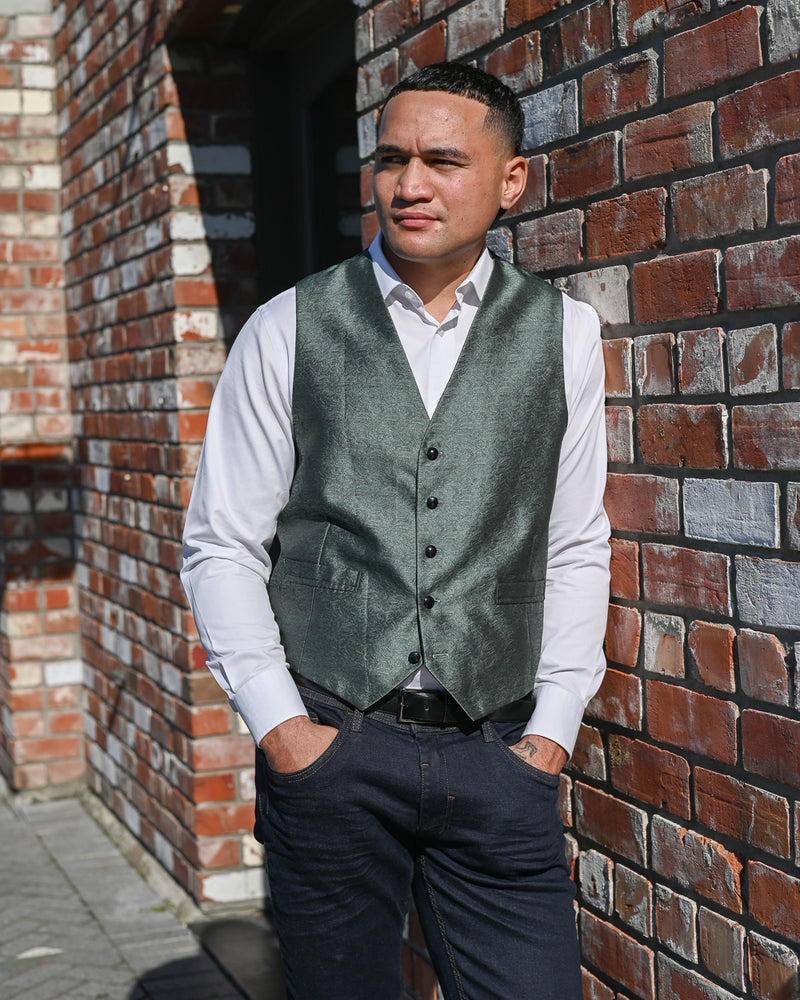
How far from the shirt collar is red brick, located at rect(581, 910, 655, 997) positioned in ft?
3.46

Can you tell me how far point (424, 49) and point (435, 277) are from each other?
2.18 feet

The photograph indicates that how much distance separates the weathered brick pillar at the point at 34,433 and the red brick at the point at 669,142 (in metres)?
3.66

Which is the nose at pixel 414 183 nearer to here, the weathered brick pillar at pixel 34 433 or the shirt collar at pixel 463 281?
the shirt collar at pixel 463 281

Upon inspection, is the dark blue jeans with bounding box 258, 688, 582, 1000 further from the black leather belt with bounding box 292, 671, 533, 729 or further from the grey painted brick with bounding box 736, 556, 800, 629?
the grey painted brick with bounding box 736, 556, 800, 629

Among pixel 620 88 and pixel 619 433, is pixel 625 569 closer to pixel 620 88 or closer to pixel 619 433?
pixel 619 433

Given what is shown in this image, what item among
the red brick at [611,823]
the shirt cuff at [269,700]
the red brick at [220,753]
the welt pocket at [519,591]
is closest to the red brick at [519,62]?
the welt pocket at [519,591]

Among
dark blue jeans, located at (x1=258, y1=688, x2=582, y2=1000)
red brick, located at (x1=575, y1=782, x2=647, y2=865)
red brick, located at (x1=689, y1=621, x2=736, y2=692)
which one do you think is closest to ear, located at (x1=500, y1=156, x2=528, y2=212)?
red brick, located at (x1=689, y1=621, x2=736, y2=692)

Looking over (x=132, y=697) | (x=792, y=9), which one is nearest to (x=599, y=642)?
(x=792, y=9)

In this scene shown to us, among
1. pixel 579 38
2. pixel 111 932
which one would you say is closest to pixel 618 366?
pixel 579 38

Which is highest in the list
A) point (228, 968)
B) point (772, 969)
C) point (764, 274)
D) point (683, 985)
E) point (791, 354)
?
point (764, 274)

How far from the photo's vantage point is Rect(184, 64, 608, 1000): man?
188 centimetres

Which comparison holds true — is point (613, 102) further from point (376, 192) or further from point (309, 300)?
point (309, 300)

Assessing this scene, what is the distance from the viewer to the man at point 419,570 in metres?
1.88

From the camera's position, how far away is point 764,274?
168 cm
